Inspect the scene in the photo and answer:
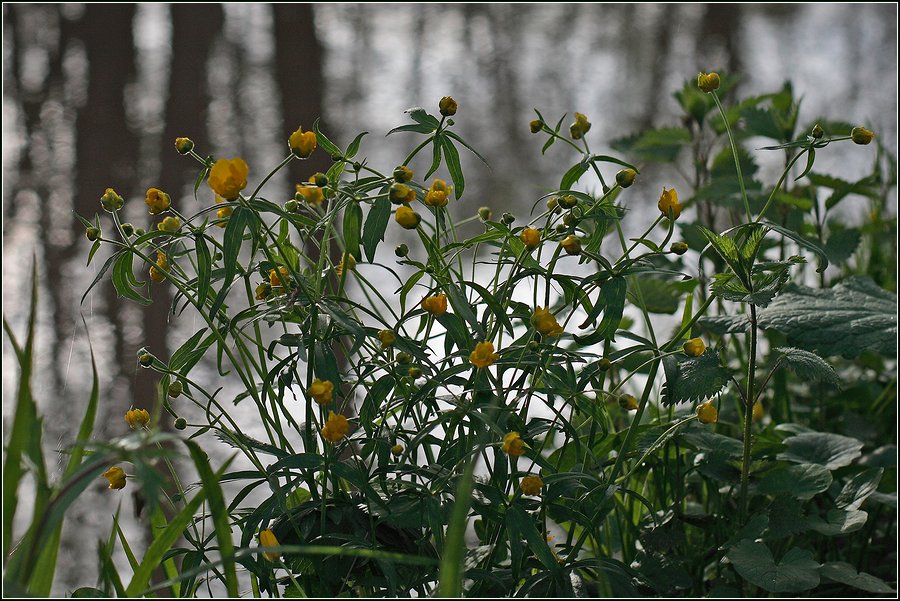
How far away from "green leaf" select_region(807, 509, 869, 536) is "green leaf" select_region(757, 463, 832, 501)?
0.08 ft

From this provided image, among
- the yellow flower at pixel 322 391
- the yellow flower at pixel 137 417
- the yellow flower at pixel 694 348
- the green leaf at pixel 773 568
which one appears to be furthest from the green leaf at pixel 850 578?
the yellow flower at pixel 137 417

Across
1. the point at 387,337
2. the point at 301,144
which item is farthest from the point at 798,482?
the point at 301,144

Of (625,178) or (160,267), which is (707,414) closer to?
(625,178)

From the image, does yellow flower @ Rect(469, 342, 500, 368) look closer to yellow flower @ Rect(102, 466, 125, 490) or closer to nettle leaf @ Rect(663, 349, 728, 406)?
nettle leaf @ Rect(663, 349, 728, 406)

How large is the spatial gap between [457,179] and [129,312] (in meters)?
0.92

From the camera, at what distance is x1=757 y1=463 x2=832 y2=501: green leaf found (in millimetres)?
818

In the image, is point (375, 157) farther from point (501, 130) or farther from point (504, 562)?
point (504, 562)

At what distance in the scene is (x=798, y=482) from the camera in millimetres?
830

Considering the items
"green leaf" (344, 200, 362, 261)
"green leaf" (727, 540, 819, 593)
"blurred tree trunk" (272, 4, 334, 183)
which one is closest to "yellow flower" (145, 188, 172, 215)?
"green leaf" (344, 200, 362, 261)

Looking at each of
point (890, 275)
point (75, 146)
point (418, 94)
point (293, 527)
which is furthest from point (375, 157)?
point (293, 527)

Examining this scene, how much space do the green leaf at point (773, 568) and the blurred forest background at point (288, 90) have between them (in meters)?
0.79

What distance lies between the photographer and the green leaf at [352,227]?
62cm

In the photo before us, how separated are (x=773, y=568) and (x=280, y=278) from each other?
458 mm

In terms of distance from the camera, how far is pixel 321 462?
2.03 ft
